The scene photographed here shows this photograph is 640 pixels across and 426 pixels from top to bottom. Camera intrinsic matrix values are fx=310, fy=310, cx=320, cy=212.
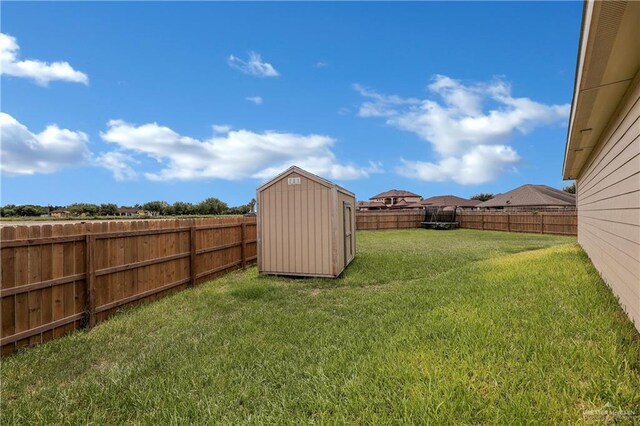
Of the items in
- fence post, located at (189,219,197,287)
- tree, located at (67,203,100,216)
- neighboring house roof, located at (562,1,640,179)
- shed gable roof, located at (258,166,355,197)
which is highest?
tree, located at (67,203,100,216)

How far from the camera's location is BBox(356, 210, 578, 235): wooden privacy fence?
18.8 m

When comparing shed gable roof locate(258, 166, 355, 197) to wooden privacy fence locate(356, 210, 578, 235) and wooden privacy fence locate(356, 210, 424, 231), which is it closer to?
wooden privacy fence locate(356, 210, 424, 231)

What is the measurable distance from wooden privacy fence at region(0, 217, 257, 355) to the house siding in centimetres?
652

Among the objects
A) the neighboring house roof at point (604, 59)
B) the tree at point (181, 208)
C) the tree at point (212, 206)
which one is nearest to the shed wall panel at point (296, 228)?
the neighboring house roof at point (604, 59)

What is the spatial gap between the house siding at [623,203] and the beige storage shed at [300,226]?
4.74 m

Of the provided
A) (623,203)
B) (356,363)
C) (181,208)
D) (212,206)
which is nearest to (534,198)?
(623,203)

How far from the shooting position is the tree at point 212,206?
60869 mm

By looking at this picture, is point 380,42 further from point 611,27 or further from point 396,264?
point 611,27

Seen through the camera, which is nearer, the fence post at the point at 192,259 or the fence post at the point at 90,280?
the fence post at the point at 90,280

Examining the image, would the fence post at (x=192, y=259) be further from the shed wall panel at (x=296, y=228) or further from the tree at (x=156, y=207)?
the tree at (x=156, y=207)

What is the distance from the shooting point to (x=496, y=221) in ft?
75.3

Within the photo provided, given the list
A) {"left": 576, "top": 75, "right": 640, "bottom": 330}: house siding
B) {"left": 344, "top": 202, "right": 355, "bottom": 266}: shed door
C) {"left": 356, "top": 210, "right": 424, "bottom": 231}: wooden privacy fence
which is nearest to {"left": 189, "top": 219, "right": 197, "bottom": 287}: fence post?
{"left": 344, "top": 202, "right": 355, "bottom": 266}: shed door

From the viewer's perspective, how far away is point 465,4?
904 cm

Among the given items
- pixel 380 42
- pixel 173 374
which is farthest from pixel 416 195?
pixel 173 374
